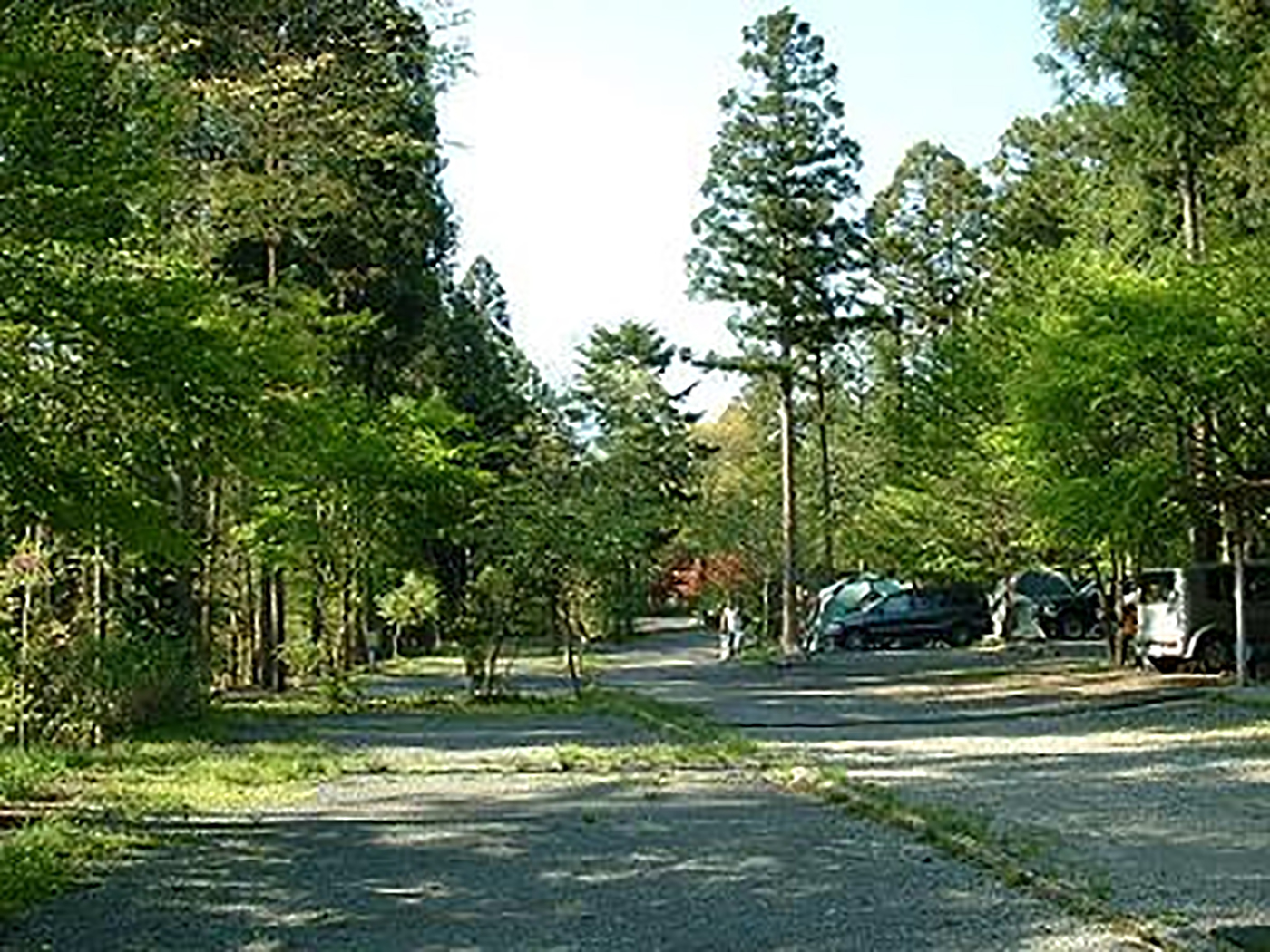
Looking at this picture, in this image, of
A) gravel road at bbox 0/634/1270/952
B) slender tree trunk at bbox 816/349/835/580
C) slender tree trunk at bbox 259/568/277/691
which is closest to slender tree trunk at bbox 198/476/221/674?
slender tree trunk at bbox 259/568/277/691

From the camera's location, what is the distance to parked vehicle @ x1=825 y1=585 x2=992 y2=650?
4634cm

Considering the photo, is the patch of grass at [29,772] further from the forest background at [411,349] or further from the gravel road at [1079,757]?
the gravel road at [1079,757]

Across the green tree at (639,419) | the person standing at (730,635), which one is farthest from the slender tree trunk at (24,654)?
the green tree at (639,419)

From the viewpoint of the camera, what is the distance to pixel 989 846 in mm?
10453

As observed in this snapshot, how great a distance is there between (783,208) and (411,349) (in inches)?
400

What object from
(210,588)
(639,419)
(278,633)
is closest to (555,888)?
(210,588)

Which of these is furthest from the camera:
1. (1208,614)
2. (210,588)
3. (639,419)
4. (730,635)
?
(639,419)

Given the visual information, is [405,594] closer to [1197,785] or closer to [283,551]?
[283,551]

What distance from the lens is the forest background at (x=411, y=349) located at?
442 inches

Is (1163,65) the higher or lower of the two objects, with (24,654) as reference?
higher

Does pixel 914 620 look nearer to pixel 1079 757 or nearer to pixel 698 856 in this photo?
pixel 1079 757

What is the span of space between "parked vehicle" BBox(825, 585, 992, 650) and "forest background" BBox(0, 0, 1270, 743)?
2096mm

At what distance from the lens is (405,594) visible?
43469 millimetres

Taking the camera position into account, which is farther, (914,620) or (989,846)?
(914,620)
